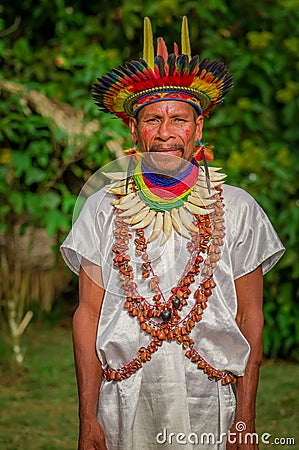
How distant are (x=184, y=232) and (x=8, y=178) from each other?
110 inches

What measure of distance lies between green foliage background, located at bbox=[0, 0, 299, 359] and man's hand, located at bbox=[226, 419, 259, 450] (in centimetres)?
264

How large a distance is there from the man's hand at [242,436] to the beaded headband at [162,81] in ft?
3.03

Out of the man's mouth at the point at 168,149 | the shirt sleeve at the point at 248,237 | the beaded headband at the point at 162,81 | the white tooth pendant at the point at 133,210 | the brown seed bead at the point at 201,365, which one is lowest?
the brown seed bead at the point at 201,365

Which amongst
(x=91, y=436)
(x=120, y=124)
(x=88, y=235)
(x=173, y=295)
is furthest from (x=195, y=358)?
(x=120, y=124)

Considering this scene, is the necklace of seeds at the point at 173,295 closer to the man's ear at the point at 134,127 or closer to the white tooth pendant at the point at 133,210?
the white tooth pendant at the point at 133,210

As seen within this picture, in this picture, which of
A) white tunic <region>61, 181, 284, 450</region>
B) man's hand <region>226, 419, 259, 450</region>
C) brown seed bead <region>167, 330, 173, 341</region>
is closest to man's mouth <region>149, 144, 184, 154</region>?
white tunic <region>61, 181, 284, 450</region>

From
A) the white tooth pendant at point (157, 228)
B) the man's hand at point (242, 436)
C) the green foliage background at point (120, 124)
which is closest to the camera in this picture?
the man's hand at point (242, 436)

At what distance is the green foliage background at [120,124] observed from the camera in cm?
485

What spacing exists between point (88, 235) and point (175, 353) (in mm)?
427

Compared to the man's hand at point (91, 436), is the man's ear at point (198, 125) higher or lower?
higher

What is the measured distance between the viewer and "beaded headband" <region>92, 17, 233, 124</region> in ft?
7.34

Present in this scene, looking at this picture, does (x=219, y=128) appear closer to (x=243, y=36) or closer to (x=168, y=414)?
(x=243, y=36)

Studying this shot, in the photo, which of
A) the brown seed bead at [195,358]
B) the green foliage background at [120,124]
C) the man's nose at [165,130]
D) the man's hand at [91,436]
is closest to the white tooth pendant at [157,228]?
the man's nose at [165,130]

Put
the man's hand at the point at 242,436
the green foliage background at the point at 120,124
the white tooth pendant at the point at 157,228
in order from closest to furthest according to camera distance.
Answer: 1. the man's hand at the point at 242,436
2. the white tooth pendant at the point at 157,228
3. the green foliage background at the point at 120,124
